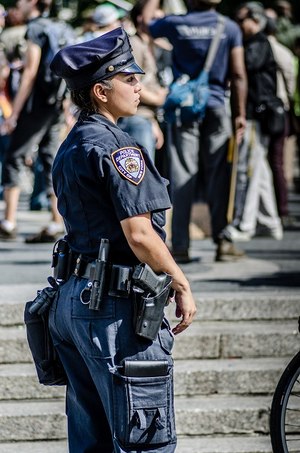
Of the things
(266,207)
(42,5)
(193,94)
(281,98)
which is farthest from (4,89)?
(193,94)

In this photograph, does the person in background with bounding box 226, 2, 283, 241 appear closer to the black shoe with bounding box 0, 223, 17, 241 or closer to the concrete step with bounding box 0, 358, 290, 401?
the black shoe with bounding box 0, 223, 17, 241

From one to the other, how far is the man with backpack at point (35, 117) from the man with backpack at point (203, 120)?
48.4 inches

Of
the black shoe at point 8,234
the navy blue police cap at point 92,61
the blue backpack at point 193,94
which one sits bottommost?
the black shoe at point 8,234

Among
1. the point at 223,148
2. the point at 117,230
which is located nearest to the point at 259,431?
the point at 117,230

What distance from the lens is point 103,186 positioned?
4.05 metres

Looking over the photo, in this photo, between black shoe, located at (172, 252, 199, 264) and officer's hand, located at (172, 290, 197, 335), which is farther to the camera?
black shoe, located at (172, 252, 199, 264)

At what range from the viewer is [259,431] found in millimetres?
5949

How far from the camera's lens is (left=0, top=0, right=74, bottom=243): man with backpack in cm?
909

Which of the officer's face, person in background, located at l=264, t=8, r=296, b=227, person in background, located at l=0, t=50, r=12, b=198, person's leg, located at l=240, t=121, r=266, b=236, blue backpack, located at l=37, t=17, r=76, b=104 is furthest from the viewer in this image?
person in background, located at l=0, t=50, r=12, b=198

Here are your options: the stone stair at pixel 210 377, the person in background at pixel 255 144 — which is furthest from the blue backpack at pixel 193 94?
the person in background at pixel 255 144

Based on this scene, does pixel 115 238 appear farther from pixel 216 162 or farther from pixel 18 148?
pixel 18 148

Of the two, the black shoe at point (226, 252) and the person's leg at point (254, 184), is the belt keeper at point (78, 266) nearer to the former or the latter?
the black shoe at point (226, 252)

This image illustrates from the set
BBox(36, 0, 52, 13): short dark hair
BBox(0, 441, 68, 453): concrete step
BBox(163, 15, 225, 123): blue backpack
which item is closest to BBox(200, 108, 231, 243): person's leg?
BBox(163, 15, 225, 123): blue backpack

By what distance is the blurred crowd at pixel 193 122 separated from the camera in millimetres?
8102
